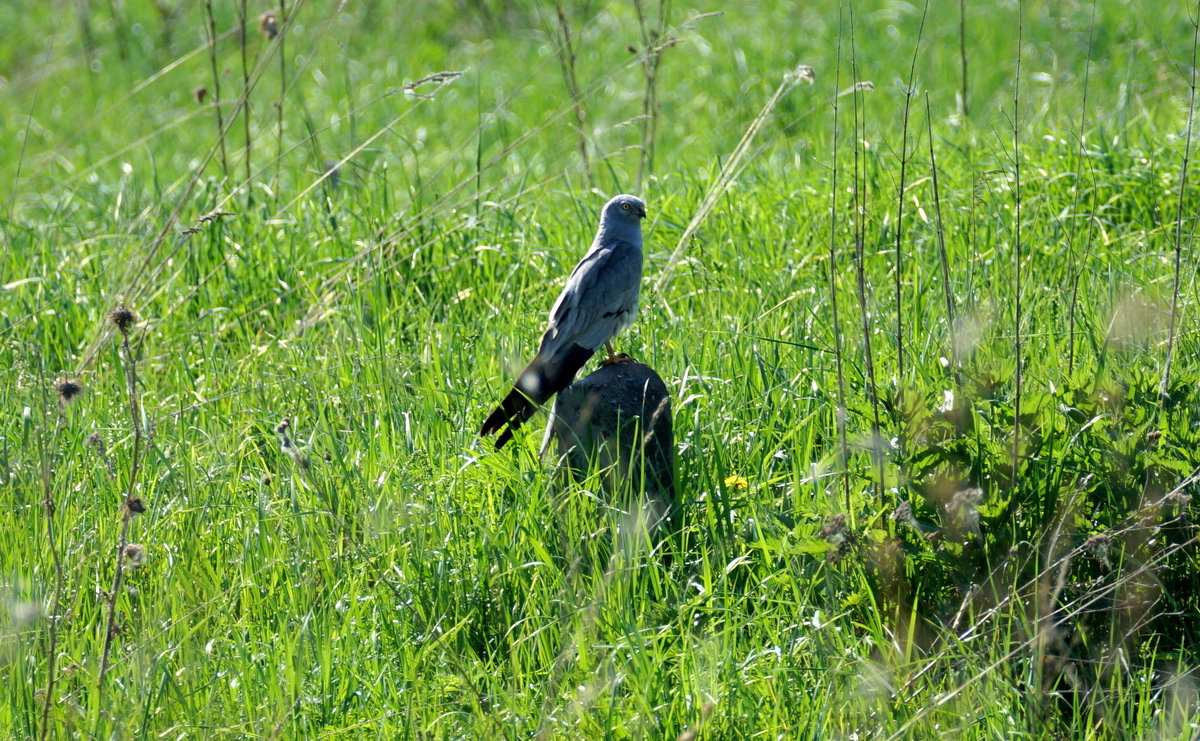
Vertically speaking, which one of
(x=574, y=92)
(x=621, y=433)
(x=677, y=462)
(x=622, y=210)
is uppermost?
(x=574, y=92)

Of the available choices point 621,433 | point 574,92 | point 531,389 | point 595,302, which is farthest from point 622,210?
point 574,92

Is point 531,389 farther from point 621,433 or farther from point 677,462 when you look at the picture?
point 677,462

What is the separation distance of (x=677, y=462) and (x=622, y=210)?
3.58 feet

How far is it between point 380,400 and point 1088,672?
7.06ft

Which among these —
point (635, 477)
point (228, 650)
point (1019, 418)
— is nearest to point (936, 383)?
point (1019, 418)

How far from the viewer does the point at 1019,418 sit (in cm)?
292

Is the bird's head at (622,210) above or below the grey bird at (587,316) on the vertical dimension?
above

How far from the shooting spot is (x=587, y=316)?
3.70 m

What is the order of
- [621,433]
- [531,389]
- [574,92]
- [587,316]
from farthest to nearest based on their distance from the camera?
[574,92] < [587,316] < [531,389] < [621,433]

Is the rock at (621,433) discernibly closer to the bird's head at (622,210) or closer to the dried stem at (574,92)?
the bird's head at (622,210)

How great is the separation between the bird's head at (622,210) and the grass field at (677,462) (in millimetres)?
→ 231

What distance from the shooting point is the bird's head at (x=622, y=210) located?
4.19 m

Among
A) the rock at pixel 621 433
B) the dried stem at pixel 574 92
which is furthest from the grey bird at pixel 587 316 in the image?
the dried stem at pixel 574 92

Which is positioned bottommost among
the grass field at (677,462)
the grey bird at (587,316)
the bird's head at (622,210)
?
the grass field at (677,462)
